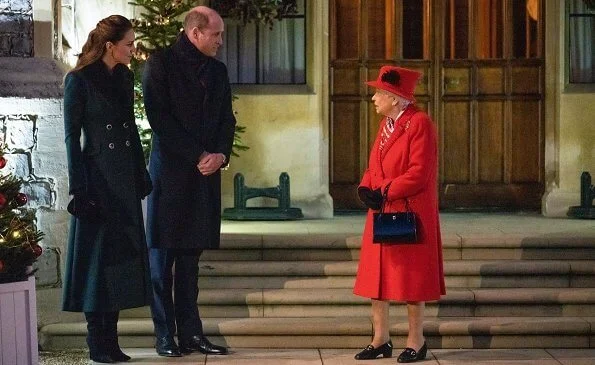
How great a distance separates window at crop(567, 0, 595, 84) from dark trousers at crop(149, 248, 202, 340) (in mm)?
5252

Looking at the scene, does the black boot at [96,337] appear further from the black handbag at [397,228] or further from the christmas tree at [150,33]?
the christmas tree at [150,33]

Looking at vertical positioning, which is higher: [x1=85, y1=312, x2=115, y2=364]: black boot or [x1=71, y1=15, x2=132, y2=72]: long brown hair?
[x1=71, y1=15, x2=132, y2=72]: long brown hair

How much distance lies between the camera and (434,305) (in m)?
8.29

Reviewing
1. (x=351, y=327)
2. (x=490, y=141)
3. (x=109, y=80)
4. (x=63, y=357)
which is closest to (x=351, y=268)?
(x=351, y=327)

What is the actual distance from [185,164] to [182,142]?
18cm

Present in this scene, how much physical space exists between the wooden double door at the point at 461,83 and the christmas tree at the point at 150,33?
2405 millimetres

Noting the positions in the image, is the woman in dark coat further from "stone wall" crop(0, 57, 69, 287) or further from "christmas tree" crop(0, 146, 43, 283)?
"stone wall" crop(0, 57, 69, 287)

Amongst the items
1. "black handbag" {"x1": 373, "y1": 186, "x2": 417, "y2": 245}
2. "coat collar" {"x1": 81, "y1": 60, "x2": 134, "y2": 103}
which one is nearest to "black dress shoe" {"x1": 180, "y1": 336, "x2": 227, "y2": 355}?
"black handbag" {"x1": 373, "y1": 186, "x2": 417, "y2": 245}

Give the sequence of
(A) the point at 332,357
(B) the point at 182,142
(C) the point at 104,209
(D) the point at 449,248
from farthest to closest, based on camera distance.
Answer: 1. (D) the point at 449,248
2. (A) the point at 332,357
3. (B) the point at 182,142
4. (C) the point at 104,209

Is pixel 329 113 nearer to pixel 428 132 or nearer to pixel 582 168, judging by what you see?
pixel 582 168

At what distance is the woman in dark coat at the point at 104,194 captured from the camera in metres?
7.14

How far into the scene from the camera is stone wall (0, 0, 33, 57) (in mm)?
8070

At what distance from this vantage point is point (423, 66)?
11547 millimetres

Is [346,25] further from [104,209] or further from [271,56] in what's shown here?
[104,209]
